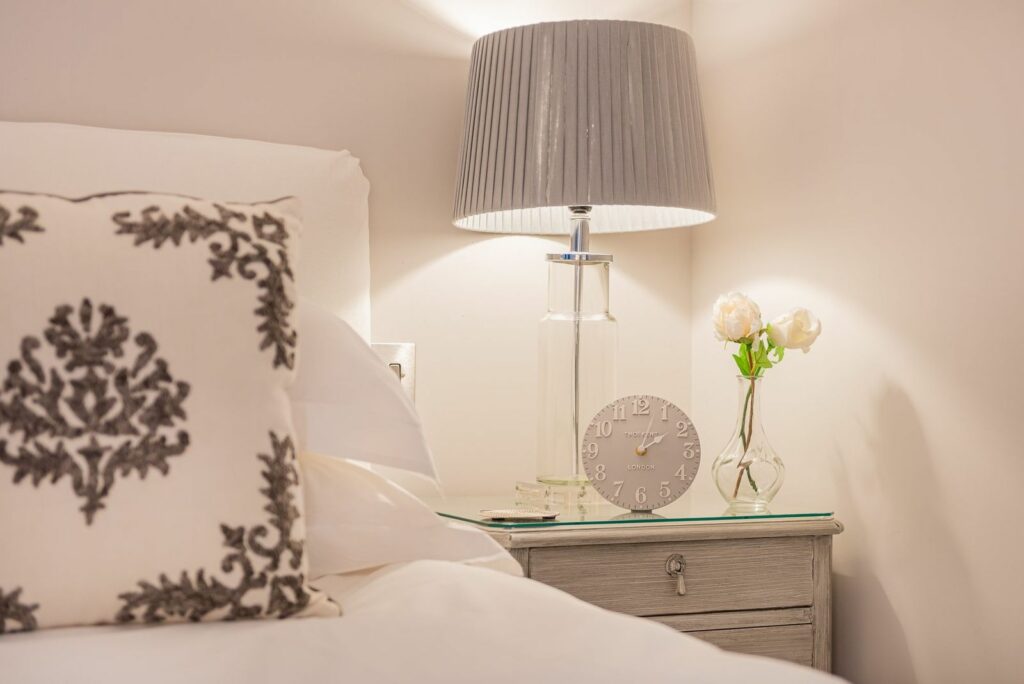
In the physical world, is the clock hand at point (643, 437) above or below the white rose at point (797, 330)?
below

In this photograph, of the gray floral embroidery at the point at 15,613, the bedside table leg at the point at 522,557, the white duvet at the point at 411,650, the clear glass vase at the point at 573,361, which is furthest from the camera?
the clear glass vase at the point at 573,361

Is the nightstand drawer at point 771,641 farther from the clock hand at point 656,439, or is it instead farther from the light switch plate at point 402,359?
the light switch plate at point 402,359

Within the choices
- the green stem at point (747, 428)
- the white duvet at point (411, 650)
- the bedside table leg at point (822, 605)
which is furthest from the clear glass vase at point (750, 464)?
the white duvet at point (411, 650)

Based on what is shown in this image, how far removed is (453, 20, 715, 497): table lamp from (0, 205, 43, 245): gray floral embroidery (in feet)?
2.95

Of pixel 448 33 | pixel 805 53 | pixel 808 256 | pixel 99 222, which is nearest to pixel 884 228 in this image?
pixel 808 256

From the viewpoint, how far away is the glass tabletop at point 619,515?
5.15 ft

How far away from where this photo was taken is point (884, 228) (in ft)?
5.56

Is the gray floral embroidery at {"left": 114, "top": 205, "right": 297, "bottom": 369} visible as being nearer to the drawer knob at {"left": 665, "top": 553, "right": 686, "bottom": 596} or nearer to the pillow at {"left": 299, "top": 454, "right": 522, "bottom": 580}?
the pillow at {"left": 299, "top": 454, "right": 522, "bottom": 580}

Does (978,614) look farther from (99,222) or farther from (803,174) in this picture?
(99,222)

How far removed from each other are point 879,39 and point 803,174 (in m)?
0.26

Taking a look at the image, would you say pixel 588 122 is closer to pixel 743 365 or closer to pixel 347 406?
pixel 743 365

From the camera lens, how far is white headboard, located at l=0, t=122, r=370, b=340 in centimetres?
143

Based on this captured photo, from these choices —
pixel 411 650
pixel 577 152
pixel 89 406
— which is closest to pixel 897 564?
pixel 577 152

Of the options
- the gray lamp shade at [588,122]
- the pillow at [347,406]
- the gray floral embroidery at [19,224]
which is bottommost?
the pillow at [347,406]
